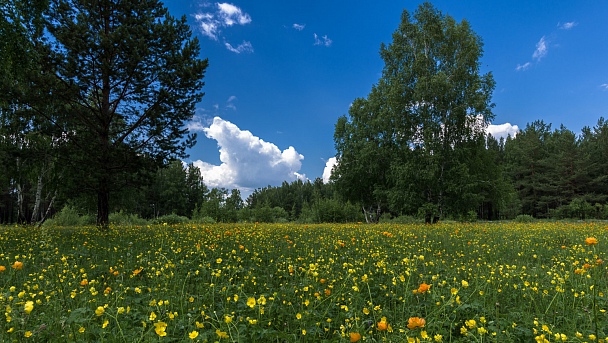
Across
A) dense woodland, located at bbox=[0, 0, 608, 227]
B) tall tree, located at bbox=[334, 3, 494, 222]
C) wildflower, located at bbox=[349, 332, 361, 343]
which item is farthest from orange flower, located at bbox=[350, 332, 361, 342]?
tall tree, located at bbox=[334, 3, 494, 222]

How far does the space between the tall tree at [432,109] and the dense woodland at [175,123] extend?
9cm

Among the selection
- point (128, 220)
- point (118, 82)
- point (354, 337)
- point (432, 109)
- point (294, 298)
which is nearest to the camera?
point (354, 337)

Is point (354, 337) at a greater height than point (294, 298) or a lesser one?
greater

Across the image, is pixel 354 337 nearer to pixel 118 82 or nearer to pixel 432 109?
pixel 118 82

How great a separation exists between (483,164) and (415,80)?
848 centimetres

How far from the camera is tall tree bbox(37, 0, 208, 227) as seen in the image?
1062 cm

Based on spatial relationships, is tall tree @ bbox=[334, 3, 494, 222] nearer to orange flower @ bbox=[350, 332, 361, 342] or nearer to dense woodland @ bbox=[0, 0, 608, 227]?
dense woodland @ bbox=[0, 0, 608, 227]

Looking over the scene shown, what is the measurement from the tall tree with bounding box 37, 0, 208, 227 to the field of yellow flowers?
4838mm

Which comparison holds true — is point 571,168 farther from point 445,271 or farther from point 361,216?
point 445,271

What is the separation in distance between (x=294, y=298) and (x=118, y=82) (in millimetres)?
12465

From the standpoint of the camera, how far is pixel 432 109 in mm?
21609

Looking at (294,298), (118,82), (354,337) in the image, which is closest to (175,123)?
(118,82)

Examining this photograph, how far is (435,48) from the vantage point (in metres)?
22.5

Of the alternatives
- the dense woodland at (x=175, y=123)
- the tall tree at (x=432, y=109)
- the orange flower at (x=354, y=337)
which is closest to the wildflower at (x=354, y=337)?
the orange flower at (x=354, y=337)
